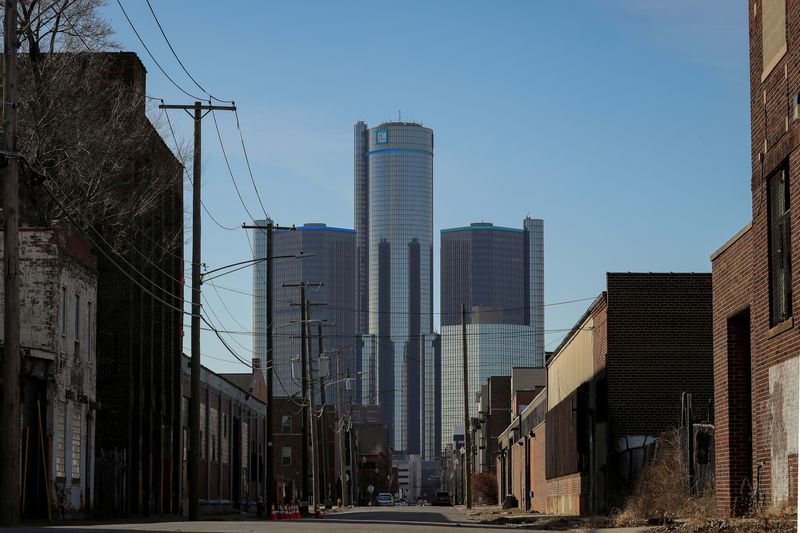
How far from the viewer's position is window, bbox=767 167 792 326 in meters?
21.6

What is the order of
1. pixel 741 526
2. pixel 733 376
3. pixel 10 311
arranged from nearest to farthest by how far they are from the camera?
pixel 741 526
pixel 10 311
pixel 733 376

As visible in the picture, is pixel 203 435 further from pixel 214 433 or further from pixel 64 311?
pixel 64 311

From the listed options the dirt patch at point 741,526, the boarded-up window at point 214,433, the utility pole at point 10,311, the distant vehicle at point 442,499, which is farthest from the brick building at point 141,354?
the distant vehicle at point 442,499

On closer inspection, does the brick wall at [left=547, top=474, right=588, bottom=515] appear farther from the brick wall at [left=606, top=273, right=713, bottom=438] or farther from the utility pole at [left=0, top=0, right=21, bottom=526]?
the utility pole at [left=0, top=0, right=21, bottom=526]

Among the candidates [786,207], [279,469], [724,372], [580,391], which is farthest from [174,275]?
[279,469]

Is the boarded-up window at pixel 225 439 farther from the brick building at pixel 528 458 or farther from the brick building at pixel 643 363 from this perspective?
the brick building at pixel 643 363

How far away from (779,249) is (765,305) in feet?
3.81

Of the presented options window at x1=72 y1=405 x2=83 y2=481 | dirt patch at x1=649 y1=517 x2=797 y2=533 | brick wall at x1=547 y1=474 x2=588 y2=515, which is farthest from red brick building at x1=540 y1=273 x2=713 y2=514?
dirt patch at x1=649 y1=517 x2=797 y2=533

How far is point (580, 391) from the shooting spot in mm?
42500

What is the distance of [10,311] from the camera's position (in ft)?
79.0

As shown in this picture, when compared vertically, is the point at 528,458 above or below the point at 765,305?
below

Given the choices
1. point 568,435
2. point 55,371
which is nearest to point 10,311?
point 55,371

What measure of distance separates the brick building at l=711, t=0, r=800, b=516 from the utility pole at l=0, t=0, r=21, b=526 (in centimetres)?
1344

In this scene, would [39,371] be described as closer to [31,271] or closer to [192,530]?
[31,271]
